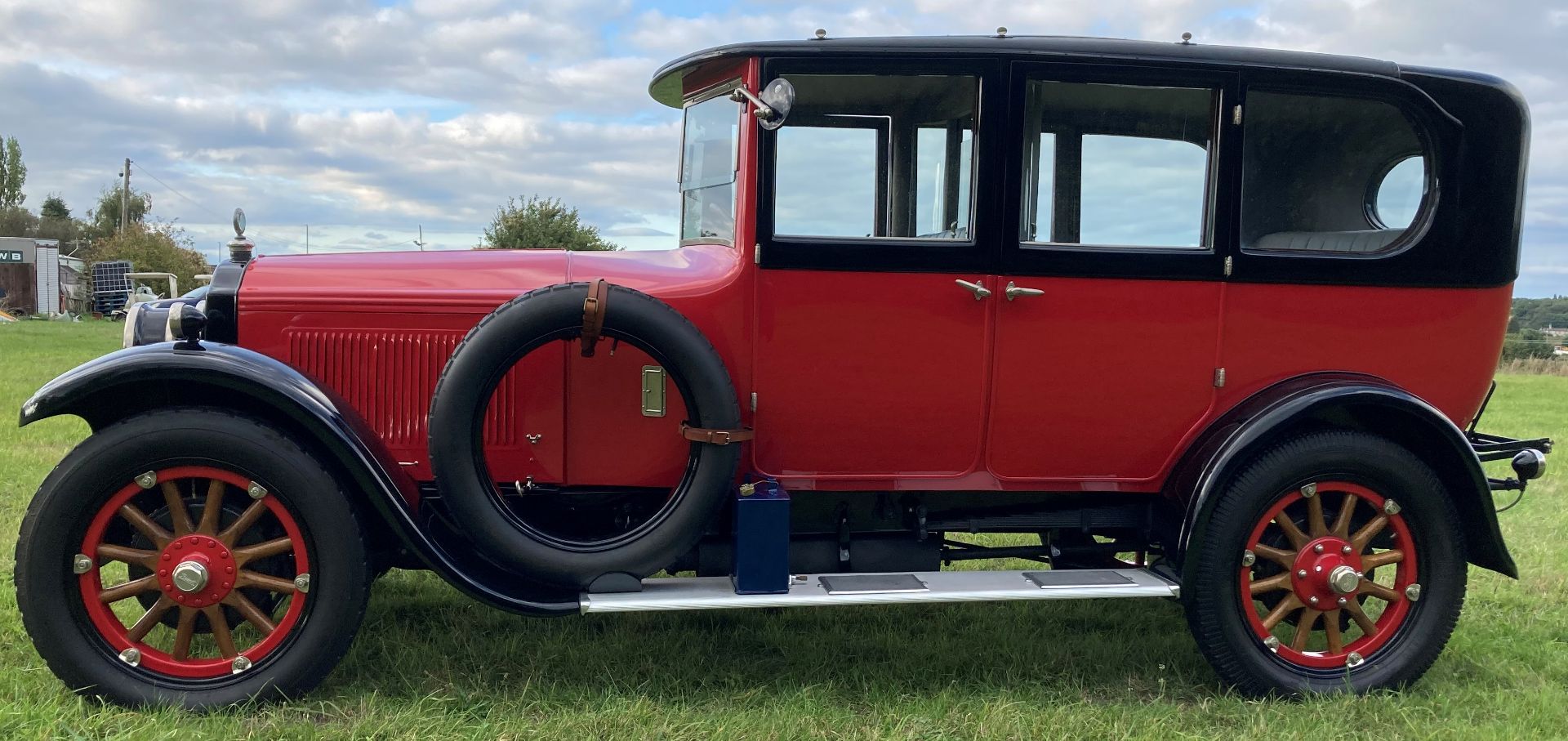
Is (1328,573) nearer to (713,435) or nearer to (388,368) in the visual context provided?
(713,435)

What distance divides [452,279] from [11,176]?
2814 inches

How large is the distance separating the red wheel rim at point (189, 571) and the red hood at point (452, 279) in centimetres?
67

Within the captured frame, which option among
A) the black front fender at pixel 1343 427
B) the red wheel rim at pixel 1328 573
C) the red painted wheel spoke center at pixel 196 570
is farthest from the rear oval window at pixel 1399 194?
the red painted wheel spoke center at pixel 196 570

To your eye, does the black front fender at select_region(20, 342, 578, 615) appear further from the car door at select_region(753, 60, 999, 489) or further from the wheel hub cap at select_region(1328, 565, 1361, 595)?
the wheel hub cap at select_region(1328, 565, 1361, 595)

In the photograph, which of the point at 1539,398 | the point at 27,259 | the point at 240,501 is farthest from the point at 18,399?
the point at 27,259

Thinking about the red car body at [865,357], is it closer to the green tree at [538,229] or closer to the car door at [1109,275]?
the car door at [1109,275]

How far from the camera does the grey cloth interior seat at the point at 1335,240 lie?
338 cm

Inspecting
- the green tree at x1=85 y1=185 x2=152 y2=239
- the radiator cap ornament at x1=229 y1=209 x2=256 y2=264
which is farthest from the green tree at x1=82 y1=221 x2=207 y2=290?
the radiator cap ornament at x1=229 y1=209 x2=256 y2=264

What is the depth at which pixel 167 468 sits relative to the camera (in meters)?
2.81

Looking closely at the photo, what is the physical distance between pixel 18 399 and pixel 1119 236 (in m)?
11.1

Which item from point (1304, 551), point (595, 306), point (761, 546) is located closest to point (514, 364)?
point (595, 306)

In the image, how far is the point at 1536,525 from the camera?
5750 millimetres

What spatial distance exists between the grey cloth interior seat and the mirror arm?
1.72 meters

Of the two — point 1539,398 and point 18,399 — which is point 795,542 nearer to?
point 18,399
